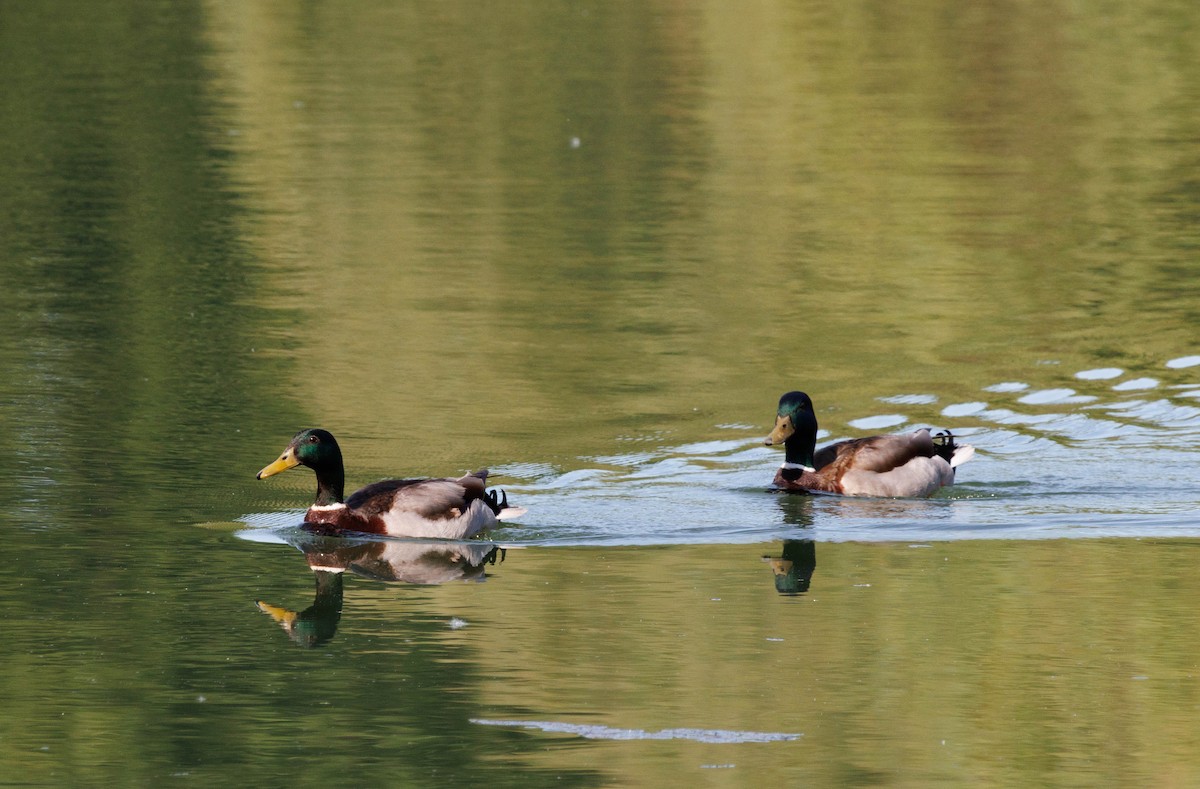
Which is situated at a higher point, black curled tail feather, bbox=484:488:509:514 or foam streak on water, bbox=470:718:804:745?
black curled tail feather, bbox=484:488:509:514

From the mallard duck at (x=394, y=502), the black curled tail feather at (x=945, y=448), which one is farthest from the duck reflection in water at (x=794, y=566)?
the black curled tail feather at (x=945, y=448)

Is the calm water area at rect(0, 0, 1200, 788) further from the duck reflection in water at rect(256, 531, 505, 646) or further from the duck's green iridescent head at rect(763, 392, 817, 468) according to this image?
the duck's green iridescent head at rect(763, 392, 817, 468)

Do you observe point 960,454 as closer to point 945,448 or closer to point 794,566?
point 945,448

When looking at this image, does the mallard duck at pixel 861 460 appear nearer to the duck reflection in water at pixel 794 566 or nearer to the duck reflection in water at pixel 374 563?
the duck reflection in water at pixel 794 566

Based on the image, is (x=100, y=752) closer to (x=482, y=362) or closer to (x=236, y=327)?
(x=482, y=362)

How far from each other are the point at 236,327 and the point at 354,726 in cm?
1291

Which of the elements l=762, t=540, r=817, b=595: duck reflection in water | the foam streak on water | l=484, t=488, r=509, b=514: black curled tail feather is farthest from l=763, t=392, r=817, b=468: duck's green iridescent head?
the foam streak on water

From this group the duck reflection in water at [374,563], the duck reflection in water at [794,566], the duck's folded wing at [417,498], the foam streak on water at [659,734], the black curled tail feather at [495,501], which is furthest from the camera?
the black curled tail feather at [495,501]

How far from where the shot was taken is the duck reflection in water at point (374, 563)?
43.4 ft

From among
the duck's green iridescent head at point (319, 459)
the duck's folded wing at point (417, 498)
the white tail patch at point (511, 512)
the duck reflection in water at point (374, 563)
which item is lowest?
the duck reflection in water at point (374, 563)

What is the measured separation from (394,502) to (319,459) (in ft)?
2.09

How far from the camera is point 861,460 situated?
17.1 m

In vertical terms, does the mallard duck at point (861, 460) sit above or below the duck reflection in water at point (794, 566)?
above

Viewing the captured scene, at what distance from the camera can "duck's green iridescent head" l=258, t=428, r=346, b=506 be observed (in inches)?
611
